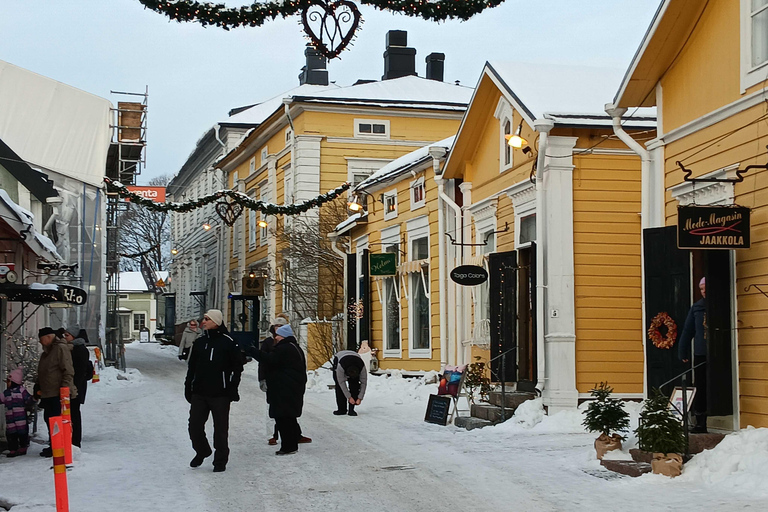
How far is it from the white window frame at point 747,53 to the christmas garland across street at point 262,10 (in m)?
3.66

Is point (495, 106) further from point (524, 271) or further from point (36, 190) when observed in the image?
point (36, 190)

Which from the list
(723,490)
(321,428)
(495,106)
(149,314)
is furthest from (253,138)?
(149,314)

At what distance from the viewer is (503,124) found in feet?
58.7

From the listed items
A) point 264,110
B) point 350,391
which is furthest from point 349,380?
point 264,110

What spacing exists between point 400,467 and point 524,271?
662cm

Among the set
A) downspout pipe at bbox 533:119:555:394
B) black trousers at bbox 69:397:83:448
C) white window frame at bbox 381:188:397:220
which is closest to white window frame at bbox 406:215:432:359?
white window frame at bbox 381:188:397:220

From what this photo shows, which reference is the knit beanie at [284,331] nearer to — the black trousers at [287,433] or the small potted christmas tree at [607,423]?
the black trousers at [287,433]

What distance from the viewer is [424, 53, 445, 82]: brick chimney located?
1602 inches

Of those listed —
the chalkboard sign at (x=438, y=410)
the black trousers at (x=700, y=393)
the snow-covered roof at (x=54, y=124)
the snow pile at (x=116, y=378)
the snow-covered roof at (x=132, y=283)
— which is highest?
the snow-covered roof at (x=54, y=124)

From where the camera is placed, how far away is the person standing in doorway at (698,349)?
11.0m

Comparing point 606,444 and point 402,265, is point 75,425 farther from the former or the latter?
point 402,265

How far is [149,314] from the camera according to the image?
77.3 m

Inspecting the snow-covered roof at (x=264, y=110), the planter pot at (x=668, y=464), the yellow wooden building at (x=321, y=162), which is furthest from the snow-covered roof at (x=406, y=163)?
the snow-covered roof at (x=264, y=110)

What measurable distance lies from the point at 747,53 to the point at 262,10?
548 centimetres
